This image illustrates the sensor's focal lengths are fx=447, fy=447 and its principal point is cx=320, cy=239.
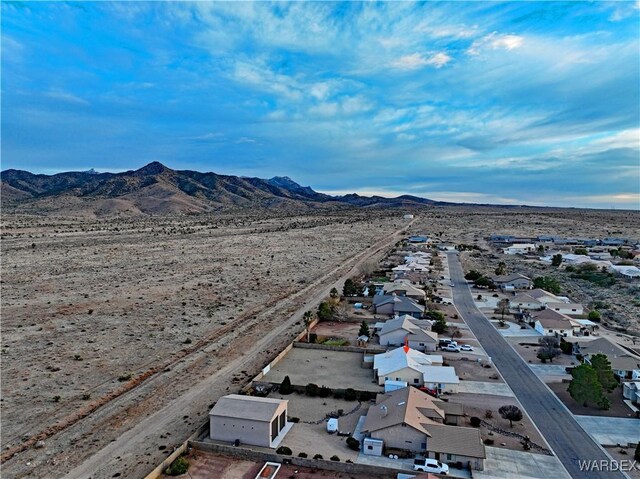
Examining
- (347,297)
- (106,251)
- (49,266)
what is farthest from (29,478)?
(106,251)

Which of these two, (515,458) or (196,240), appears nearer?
(515,458)

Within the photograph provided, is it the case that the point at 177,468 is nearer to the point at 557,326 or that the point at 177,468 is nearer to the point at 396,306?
the point at 396,306

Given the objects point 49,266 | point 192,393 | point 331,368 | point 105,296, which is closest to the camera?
point 192,393

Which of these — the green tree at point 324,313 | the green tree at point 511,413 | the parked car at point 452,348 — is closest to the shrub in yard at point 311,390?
the green tree at point 511,413

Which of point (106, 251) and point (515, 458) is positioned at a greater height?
point (106, 251)

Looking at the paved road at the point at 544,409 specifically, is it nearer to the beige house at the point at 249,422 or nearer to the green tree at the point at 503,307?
the green tree at the point at 503,307

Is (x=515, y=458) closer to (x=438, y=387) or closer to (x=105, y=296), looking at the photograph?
(x=438, y=387)

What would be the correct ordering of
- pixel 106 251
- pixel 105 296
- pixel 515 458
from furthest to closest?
pixel 106 251
pixel 105 296
pixel 515 458
